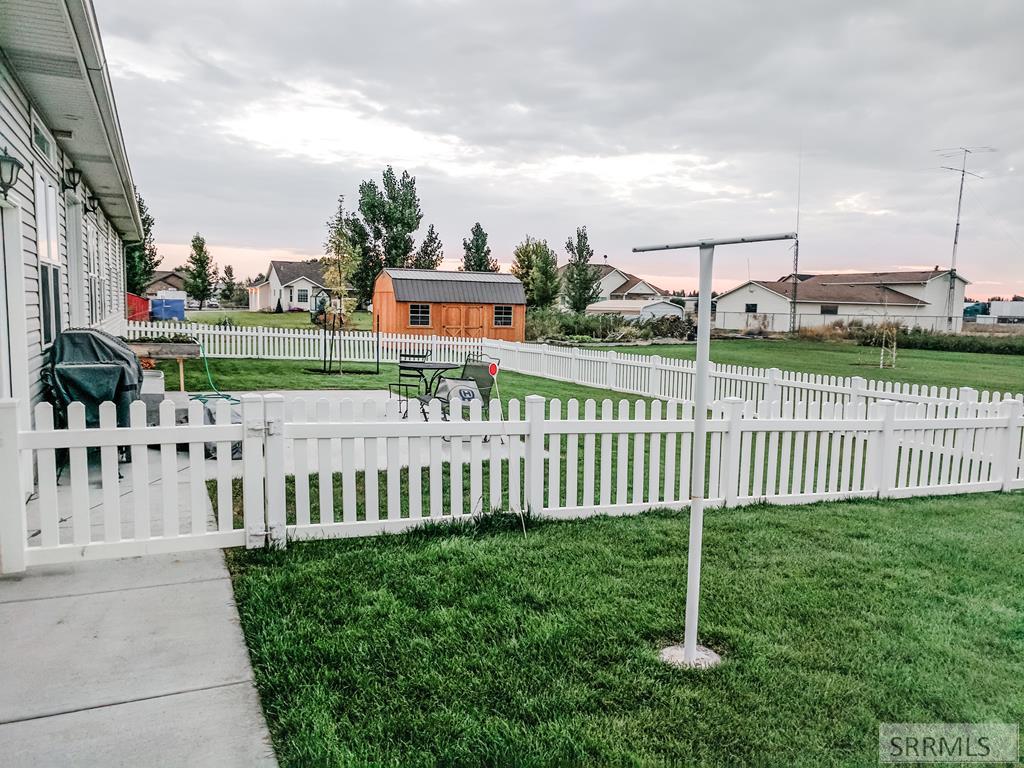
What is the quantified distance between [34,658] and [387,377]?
1236 centimetres

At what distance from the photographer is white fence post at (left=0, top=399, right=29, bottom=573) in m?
3.45

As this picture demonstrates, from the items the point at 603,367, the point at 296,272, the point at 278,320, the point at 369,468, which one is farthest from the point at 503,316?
the point at 296,272

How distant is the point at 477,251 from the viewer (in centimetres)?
5075

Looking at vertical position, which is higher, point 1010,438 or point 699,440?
point 699,440

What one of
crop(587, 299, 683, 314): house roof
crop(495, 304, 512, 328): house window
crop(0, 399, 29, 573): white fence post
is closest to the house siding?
crop(0, 399, 29, 573): white fence post

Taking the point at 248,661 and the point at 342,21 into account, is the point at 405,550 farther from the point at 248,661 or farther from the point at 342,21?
the point at 342,21

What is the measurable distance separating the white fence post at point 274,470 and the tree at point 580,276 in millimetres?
39994

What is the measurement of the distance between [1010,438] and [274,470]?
6481 mm

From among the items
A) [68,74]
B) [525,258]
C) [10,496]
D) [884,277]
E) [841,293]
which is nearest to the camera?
[10,496]

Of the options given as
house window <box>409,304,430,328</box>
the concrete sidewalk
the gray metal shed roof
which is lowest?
the concrete sidewalk

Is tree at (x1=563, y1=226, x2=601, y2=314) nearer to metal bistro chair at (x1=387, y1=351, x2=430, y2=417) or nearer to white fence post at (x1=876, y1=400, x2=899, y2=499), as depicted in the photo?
metal bistro chair at (x1=387, y1=351, x2=430, y2=417)

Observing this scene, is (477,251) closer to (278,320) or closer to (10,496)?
(278,320)

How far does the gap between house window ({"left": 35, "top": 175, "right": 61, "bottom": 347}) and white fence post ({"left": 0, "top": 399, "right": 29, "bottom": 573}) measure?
9.88ft

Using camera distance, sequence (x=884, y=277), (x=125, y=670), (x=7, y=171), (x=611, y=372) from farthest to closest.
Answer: (x=884, y=277) → (x=611, y=372) → (x=7, y=171) → (x=125, y=670)
